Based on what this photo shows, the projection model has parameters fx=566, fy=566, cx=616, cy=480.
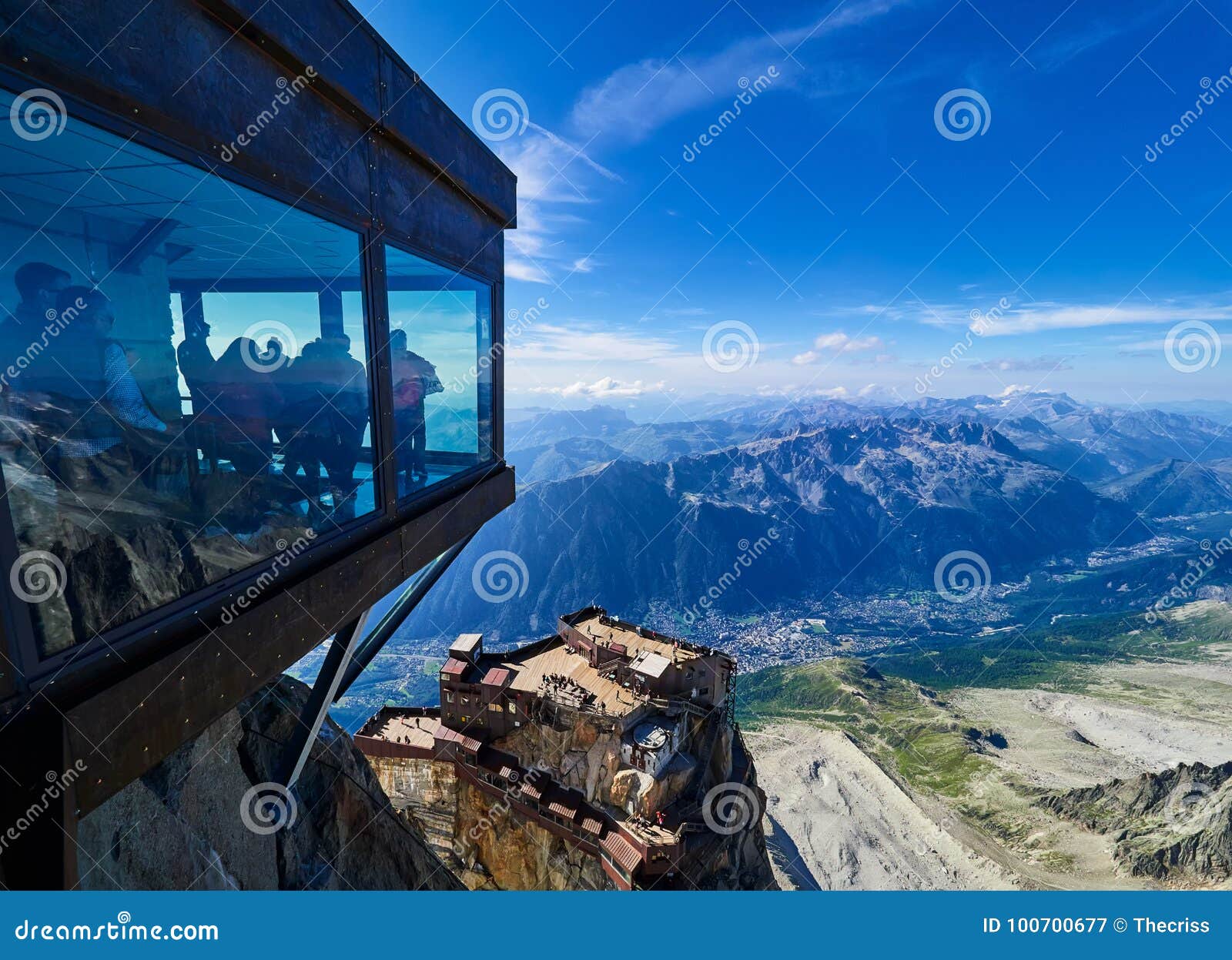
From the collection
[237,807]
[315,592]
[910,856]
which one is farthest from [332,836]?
[910,856]

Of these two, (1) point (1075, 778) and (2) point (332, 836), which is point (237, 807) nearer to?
(2) point (332, 836)

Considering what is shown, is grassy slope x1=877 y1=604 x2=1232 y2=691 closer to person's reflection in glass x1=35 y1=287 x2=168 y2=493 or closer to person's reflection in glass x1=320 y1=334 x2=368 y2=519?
person's reflection in glass x1=320 y1=334 x2=368 y2=519

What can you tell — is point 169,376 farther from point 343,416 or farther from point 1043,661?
point 1043,661

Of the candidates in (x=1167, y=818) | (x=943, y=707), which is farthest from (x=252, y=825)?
(x=943, y=707)

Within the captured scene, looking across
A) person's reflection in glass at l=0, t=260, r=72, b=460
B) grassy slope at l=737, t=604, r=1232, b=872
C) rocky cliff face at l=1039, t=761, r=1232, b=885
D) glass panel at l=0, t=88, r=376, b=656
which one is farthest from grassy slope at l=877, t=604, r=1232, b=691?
person's reflection in glass at l=0, t=260, r=72, b=460

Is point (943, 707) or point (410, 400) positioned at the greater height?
point (410, 400)

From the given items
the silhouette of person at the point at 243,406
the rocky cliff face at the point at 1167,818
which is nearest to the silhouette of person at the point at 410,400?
the silhouette of person at the point at 243,406
